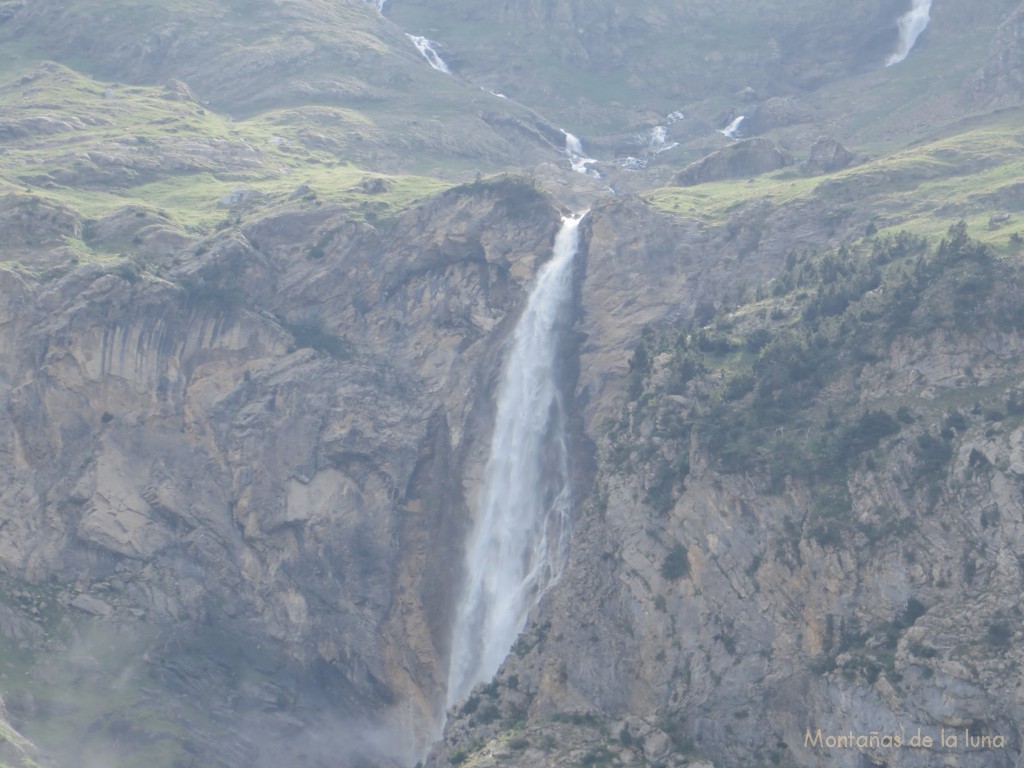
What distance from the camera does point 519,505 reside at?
337ft

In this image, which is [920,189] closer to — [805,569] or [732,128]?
[805,569]

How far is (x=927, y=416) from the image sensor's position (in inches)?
3184

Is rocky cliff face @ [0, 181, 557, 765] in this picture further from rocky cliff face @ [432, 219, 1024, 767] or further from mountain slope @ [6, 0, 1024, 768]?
rocky cliff face @ [432, 219, 1024, 767]

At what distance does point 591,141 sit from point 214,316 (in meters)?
80.9

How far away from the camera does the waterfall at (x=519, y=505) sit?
98062 mm

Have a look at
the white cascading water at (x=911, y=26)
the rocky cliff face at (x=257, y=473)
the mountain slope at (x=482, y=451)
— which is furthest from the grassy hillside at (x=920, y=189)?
the white cascading water at (x=911, y=26)

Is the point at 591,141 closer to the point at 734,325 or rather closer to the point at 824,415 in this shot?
the point at 734,325

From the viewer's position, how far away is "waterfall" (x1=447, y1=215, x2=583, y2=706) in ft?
322

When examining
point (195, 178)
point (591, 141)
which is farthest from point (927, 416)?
point (591, 141)

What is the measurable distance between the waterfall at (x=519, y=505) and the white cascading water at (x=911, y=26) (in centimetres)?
8515

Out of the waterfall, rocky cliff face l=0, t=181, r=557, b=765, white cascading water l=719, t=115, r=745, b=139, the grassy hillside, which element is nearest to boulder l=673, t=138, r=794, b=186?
the grassy hillside

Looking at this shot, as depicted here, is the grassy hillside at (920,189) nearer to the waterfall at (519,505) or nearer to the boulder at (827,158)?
the boulder at (827,158)

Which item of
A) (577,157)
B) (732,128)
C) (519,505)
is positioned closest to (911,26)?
(732,128)

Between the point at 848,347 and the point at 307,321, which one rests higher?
the point at 307,321
